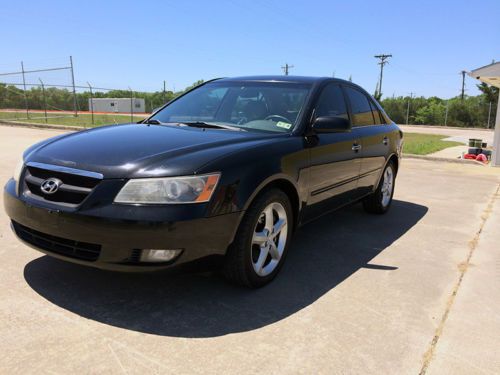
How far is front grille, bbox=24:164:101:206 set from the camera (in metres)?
2.70

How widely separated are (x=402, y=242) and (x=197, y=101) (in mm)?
2581

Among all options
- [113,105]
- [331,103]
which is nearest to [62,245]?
[331,103]

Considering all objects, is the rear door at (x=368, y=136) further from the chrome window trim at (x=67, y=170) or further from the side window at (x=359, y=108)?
the chrome window trim at (x=67, y=170)

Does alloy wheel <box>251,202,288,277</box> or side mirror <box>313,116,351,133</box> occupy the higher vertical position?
side mirror <box>313,116,351,133</box>

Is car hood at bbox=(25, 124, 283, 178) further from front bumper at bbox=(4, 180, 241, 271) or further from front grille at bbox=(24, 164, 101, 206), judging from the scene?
front bumper at bbox=(4, 180, 241, 271)

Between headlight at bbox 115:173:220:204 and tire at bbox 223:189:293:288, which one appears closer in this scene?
headlight at bbox 115:173:220:204

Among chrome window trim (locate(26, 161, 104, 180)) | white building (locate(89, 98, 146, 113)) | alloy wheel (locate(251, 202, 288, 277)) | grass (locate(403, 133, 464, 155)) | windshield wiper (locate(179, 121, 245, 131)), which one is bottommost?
grass (locate(403, 133, 464, 155))

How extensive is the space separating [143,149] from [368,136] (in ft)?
9.26

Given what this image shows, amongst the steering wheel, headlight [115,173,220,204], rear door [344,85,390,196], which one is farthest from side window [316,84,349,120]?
headlight [115,173,220,204]

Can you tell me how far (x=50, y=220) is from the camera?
274 centimetres

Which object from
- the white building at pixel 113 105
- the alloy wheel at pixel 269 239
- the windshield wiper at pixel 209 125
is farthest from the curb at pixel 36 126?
the white building at pixel 113 105

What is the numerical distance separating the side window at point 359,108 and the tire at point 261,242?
1.78 meters

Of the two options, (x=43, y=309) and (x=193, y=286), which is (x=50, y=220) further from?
(x=193, y=286)

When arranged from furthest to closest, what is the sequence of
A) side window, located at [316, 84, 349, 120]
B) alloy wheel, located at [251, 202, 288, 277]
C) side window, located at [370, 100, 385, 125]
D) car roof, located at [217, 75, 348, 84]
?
1. side window, located at [370, 100, 385, 125]
2. car roof, located at [217, 75, 348, 84]
3. side window, located at [316, 84, 349, 120]
4. alloy wheel, located at [251, 202, 288, 277]
